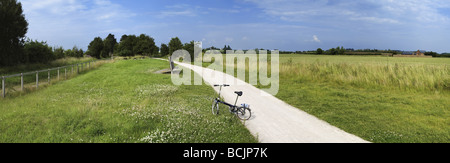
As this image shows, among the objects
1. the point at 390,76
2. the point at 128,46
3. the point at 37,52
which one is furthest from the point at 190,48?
the point at 128,46

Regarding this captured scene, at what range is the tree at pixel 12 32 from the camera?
99.6 ft

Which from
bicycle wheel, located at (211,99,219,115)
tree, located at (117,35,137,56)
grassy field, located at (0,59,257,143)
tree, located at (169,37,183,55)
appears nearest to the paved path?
grassy field, located at (0,59,257,143)

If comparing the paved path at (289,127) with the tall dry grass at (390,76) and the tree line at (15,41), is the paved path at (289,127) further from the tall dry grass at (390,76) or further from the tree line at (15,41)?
the tree line at (15,41)

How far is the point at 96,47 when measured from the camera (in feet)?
281

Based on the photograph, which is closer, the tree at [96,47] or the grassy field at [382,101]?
the grassy field at [382,101]

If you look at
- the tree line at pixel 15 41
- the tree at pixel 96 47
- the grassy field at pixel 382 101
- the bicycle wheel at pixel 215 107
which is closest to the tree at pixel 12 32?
the tree line at pixel 15 41

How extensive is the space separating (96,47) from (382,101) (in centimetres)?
9130

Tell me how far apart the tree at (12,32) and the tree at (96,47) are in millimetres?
53745

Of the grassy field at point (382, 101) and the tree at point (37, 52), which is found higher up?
the tree at point (37, 52)

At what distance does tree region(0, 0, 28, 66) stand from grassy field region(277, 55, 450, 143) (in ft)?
115

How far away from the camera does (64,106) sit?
10422mm

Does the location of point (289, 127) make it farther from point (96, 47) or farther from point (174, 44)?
point (96, 47)
